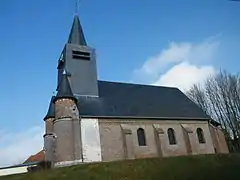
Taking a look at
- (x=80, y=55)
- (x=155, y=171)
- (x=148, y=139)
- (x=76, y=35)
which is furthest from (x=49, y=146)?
(x=76, y=35)

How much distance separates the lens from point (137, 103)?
82.9 ft

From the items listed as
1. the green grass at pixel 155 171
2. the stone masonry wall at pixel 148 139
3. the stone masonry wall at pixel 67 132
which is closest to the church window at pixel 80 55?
the stone masonry wall at pixel 67 132

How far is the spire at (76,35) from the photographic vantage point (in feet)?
90.2

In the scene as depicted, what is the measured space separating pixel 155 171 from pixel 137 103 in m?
11.6

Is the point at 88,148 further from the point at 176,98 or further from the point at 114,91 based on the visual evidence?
the point at 176,98

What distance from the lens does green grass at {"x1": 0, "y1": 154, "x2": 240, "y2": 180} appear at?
13406 millimetres

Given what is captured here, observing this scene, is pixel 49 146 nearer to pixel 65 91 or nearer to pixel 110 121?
pixel 65 91

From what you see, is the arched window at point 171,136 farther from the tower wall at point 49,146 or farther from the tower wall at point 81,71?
the tower wall at point 49,146

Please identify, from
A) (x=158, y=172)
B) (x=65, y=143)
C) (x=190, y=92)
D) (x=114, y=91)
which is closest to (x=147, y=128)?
(x=114, y=91)

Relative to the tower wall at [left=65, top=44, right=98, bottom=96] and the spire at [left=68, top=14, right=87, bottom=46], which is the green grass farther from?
the spire at [left=68, top=14, right=87, bottom=46]

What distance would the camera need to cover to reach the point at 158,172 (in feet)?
45.8

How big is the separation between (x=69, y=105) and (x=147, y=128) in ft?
22.4

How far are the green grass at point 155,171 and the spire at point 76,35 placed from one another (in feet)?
50.0

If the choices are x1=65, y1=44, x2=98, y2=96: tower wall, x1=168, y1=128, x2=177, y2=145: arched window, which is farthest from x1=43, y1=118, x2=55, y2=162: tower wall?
x1=168, y1=128, x2=177, y2=145: arched window
